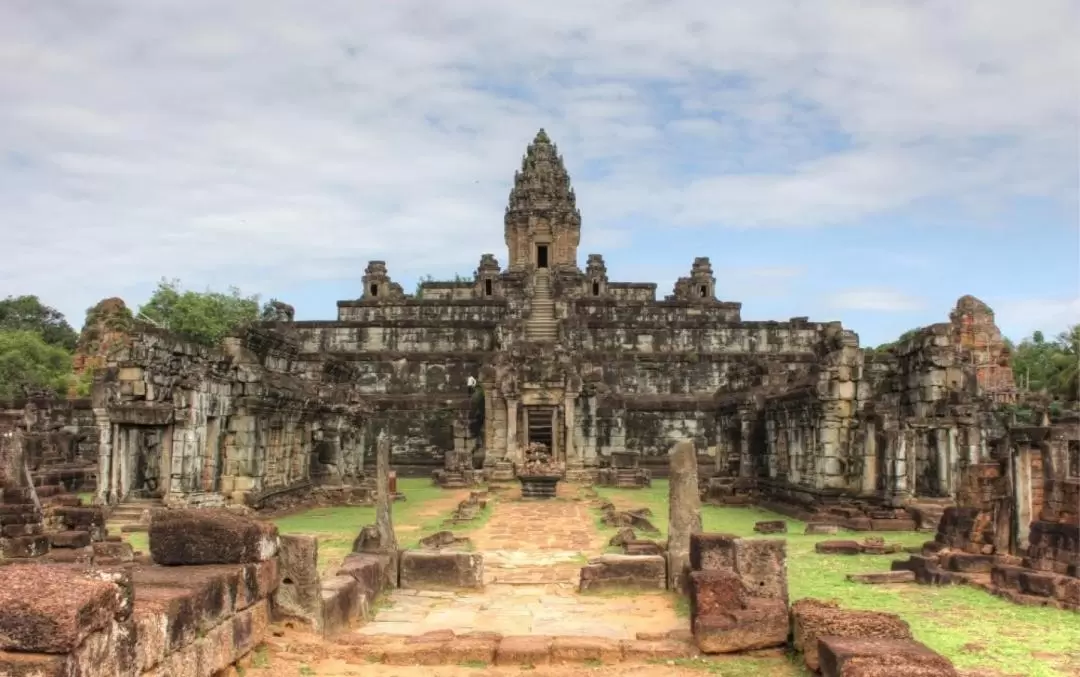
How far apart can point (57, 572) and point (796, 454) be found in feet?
67.0

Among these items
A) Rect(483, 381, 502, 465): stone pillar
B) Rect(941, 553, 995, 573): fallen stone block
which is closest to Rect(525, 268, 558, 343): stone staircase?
Rect(483, 381, 502, 465): stone pillar

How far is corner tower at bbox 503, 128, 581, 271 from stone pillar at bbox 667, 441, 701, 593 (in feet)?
139

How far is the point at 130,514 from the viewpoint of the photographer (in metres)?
18.7

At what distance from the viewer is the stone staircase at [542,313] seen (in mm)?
46906

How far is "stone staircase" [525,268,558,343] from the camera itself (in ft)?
154

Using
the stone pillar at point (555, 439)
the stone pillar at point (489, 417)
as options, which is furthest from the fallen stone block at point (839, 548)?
the stone pillar at point (489, 417)

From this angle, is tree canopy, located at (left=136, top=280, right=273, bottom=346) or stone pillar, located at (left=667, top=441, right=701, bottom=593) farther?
tree canopy, located at (left=136, top=280, right=273, bottom=346)

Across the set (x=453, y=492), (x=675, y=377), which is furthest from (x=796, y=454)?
(x=675, y=377)

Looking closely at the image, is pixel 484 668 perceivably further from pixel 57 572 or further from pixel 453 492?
pixel 453 492

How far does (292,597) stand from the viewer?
8.78 m

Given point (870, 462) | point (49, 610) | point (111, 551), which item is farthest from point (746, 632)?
point (870, 462)

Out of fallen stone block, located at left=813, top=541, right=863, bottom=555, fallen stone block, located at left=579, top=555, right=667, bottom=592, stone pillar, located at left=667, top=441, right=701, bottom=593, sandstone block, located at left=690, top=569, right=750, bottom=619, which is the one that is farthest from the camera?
fallen stone block, located at left=813, top=541, right=863, bottom=555

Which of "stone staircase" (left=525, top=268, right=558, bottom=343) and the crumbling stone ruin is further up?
"stone staircase" (left=525, top=268, right=558, bottom=343)

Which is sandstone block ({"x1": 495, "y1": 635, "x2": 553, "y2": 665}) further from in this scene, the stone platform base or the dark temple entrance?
the dark temple entrance
